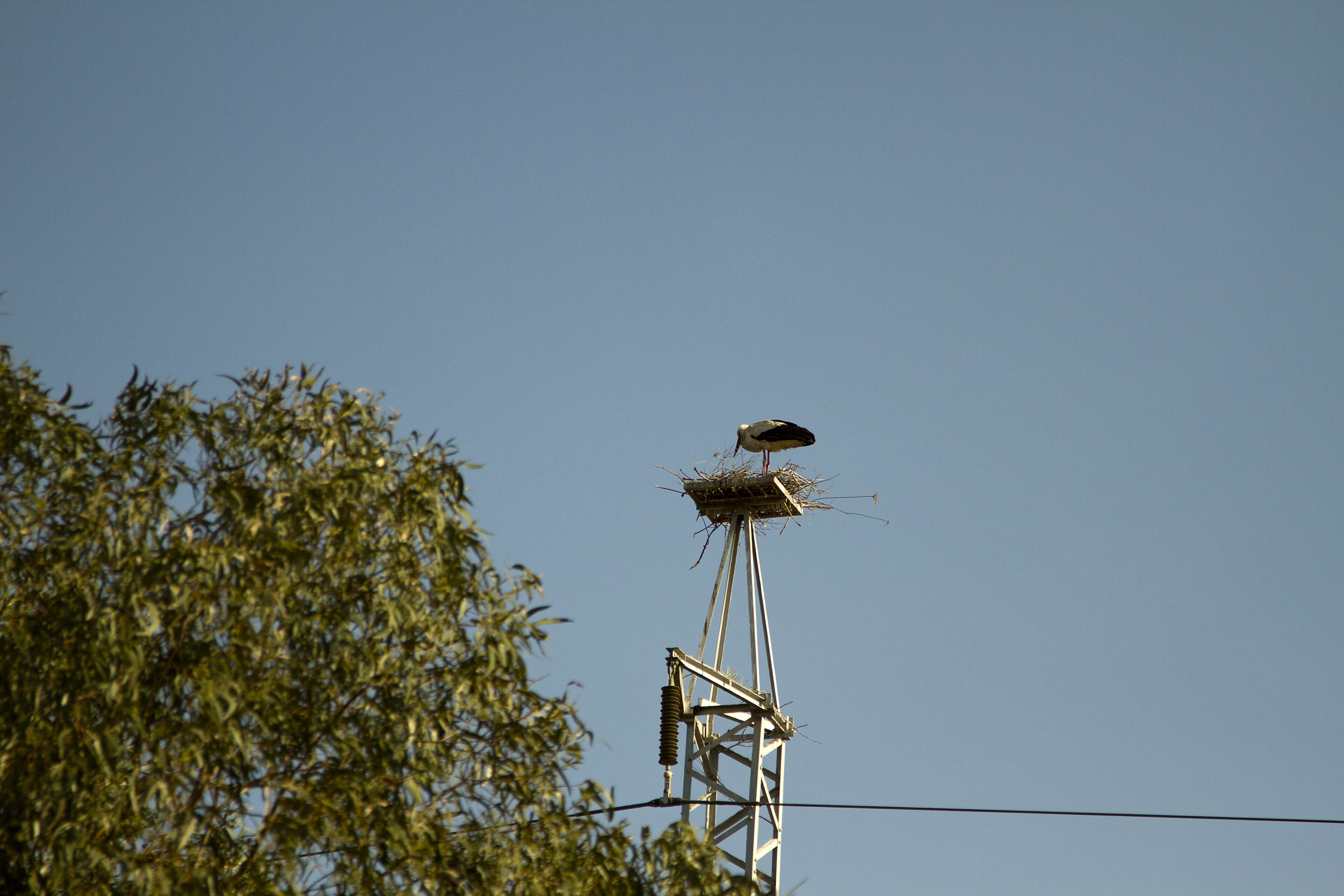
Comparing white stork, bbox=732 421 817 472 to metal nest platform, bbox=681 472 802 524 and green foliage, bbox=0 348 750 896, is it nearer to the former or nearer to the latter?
metal nest platform, bbox=681 472 802 524

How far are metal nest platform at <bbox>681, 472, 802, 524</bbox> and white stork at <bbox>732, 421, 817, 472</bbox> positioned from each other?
16.9 inches

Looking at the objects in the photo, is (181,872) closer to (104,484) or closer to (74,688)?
(74,688)

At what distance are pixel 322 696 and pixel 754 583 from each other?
10114 millimetres

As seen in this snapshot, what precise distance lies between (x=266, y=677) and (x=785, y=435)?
1126 cm

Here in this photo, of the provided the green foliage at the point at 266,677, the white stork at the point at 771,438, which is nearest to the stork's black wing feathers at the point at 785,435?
the white stork at the point at 771,438

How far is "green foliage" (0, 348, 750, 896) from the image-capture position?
9.48 m

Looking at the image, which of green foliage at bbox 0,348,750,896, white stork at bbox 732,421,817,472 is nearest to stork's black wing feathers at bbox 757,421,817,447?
white stork at bbox 732,421,817,472

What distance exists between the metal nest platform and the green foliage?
30.2 ft

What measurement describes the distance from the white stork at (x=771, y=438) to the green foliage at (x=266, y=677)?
9.74 meters

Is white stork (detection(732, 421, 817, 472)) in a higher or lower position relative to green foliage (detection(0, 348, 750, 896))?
higher

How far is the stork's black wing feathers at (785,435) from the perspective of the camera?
20328 mm

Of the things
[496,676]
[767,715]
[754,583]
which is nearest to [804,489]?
[754,583]

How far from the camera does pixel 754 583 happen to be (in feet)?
64.5

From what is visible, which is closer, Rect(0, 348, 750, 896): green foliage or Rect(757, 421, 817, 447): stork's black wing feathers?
Rect(0, 348, 750, 896): green foliage
